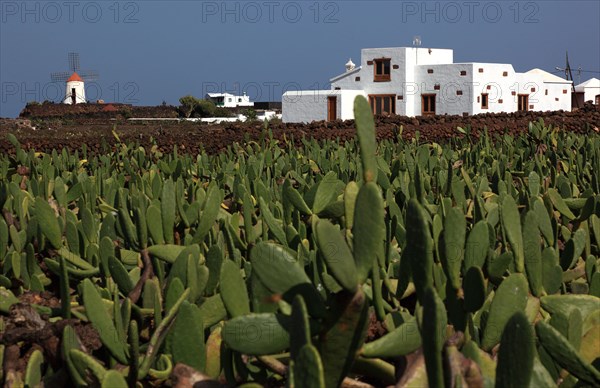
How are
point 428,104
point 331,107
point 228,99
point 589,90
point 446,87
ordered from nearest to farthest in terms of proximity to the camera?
point 331,107
point 446,87
point 428,104
point 589,90
point 228,99

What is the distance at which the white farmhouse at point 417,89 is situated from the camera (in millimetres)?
46281

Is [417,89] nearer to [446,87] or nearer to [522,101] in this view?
[446,87]

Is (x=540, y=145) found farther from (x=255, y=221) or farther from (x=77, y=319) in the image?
(x=77, y=319)

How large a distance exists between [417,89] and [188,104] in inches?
1207

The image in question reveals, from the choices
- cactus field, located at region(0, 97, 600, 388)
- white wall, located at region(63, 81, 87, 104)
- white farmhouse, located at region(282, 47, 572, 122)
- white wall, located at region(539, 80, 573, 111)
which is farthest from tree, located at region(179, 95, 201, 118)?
cactus field, located at region(0, 97, 600, 388)

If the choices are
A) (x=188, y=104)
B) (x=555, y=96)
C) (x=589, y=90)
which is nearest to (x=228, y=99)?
(x=188, y=104)

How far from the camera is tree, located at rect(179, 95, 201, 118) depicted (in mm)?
73938

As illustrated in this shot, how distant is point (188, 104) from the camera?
74500mm

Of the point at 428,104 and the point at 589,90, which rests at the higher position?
the point at 589,90

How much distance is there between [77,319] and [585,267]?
4.24 ft

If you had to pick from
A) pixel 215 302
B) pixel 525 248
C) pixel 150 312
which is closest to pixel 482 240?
pixel 525 248

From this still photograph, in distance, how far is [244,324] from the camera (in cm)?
130

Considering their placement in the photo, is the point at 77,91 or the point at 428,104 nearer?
the point at 428,104

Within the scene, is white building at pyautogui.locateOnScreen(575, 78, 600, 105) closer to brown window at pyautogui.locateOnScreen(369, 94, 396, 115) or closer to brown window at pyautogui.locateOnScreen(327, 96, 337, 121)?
brown window at pyautogui.locateOnScreen(369, 94, 396, 115)
